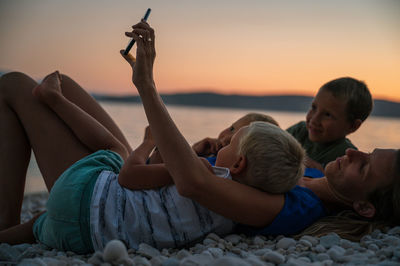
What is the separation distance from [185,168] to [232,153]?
408 millimetres

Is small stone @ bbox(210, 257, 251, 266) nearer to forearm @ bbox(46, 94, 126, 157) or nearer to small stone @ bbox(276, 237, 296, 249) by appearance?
small stone @ bbox(276, 237, 296, 249)

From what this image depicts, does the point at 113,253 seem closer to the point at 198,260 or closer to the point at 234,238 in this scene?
the point at 198,260

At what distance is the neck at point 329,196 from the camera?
7.07 feet

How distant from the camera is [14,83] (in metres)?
2.53

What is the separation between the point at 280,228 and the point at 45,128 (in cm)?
167

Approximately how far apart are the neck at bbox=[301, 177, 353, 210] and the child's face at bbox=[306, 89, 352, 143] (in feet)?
4.22

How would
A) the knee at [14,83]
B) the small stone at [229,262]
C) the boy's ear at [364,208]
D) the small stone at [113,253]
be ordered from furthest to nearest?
the knee at [14,83], the boy's ear at [364,208], the small stone at [113,253], the small stone at [229,262]

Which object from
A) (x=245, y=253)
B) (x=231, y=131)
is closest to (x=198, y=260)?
(x=245, y=253)

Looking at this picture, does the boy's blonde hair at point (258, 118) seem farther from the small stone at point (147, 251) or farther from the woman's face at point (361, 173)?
the small stone at point (147, 251)

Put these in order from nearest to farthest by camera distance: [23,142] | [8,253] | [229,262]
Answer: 1. [229,262]
2. [8,253]
3. [23,142]

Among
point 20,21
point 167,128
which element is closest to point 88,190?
point 167,128

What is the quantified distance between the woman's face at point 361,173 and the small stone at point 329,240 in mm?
308

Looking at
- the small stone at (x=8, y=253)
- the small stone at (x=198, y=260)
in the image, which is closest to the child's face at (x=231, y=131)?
the small stone at (x=198, y=260)

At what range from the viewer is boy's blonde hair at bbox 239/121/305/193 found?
1723 millimetres
